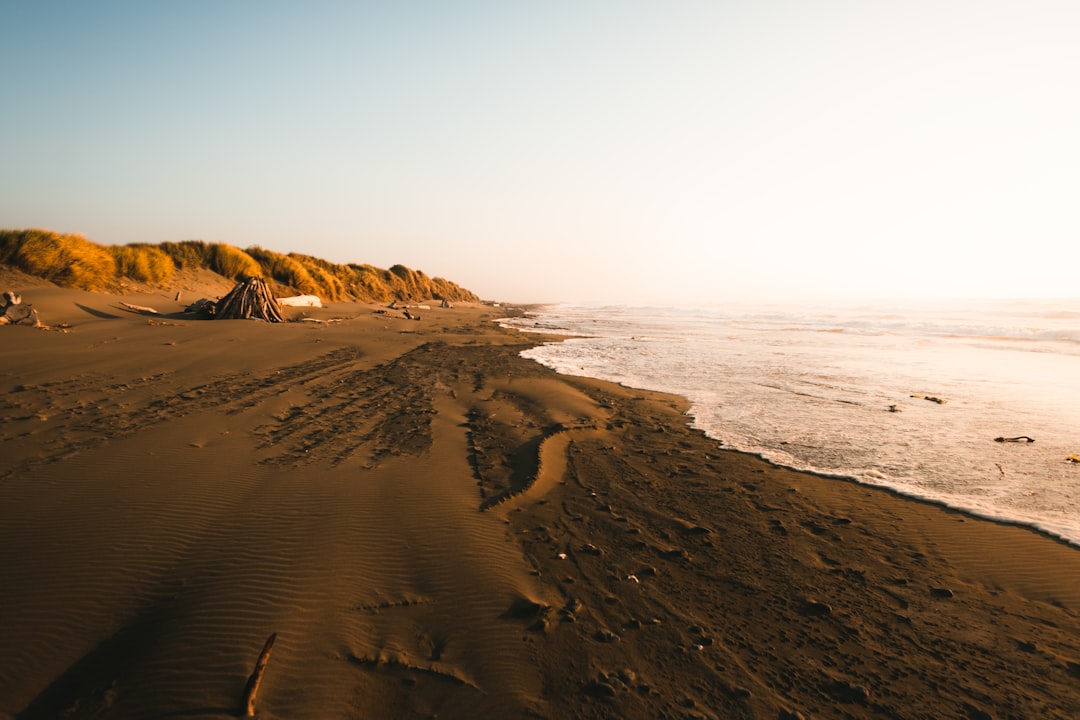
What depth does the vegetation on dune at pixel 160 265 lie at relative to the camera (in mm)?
13723

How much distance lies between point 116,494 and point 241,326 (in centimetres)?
940

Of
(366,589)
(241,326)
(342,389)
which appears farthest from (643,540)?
(241,326)

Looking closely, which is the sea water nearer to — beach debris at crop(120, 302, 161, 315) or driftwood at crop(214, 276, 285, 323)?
driftwood at crop(214, 276, 285, 323)

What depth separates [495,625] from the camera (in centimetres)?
287

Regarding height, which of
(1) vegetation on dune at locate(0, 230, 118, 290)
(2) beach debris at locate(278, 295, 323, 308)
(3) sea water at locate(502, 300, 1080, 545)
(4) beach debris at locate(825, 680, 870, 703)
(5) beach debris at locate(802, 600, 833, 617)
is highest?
(1) vegetation on dune at locate(0, 230, 118, 290)

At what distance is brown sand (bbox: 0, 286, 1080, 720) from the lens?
238 centimetres

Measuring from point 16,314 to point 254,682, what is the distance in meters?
12.3

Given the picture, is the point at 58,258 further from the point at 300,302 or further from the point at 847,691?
the point at 847,691

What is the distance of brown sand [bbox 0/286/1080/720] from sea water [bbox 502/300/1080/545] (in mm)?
805

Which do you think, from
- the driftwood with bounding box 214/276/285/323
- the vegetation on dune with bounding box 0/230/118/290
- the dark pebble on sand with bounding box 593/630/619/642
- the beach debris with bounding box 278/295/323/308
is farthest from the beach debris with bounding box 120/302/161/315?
the dark pebble on sand with bounding box 593/630/619/642

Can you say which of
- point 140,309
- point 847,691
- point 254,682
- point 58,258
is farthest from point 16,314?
point 847,691

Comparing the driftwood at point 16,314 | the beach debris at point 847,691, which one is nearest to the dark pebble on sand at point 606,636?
the beach debris at point 847,691

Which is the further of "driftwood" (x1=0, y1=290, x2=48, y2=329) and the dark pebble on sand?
"driftwood" (x1=0, y1=290, x2=48, y2=329)

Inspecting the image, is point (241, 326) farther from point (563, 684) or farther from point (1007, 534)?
point (1007, 534)
